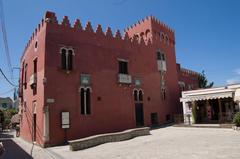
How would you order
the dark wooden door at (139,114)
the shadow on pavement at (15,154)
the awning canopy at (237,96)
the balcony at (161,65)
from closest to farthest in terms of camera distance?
the shadow on pavement at (15,154)
the awning canopy at (237,96)
the dark wooden door at (139,114)
the balcony at (161,65)

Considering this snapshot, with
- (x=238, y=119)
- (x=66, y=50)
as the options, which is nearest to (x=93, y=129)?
(x=66, y=50)

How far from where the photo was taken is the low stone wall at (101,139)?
43.1ft

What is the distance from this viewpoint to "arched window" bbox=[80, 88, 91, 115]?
18.1 meters

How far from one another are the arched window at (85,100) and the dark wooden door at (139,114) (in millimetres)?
5815

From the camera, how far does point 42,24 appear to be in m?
17.8

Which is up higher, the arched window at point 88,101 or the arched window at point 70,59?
the arched window at point 70,59

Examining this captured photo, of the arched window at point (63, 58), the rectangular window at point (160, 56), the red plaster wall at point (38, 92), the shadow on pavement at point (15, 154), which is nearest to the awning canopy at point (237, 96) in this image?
the rectangular window at point (160, 56)

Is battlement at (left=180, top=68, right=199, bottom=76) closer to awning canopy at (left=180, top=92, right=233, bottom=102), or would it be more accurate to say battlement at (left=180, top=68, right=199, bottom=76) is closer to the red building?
the red building

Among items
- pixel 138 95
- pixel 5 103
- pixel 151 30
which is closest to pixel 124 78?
pixel 138 95

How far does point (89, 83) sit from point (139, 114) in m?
6.74

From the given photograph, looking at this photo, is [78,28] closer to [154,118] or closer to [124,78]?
[124,78]

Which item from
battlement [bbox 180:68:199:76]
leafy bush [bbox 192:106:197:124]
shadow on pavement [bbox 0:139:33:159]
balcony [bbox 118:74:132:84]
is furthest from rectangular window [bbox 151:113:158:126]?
shadow on pavement [bbox 0:139:33:159]

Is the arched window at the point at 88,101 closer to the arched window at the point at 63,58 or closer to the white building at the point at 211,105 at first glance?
the arched window at the point at 63,58

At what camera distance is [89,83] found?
18672 mm
